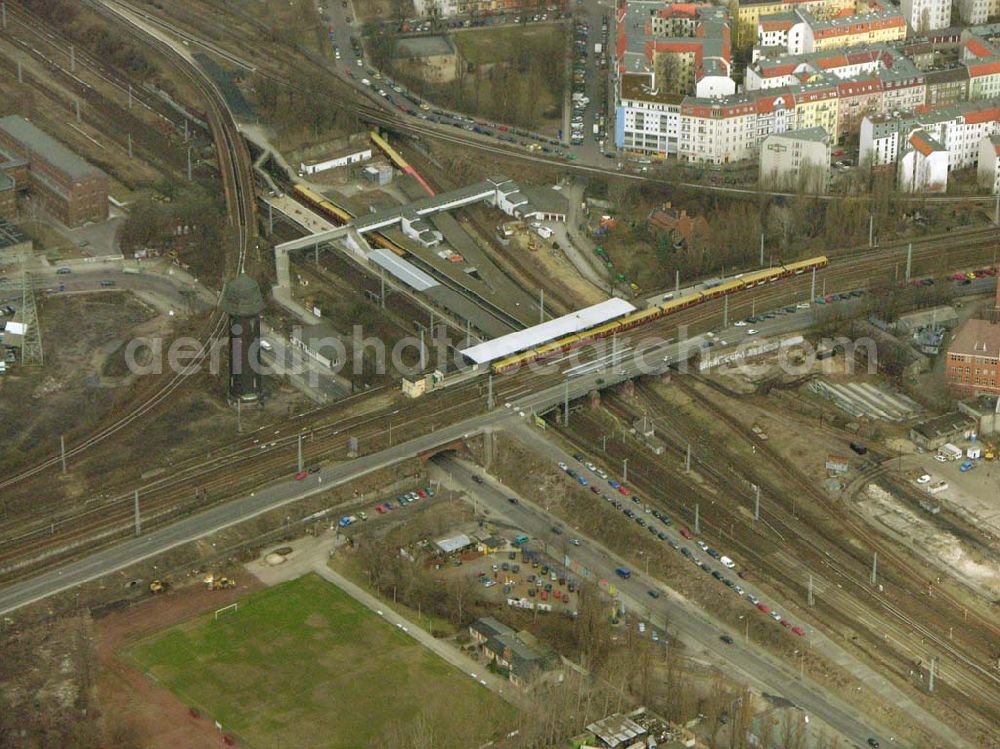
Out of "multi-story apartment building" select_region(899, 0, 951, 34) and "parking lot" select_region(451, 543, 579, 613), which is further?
"multi-story apartment building" select_region(899, 0, 951, 34)

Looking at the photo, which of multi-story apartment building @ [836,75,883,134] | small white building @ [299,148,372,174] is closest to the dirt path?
small white building @ [299,148,372,174]

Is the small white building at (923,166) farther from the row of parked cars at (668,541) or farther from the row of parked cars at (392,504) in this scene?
the row of parked cars at (392,504)

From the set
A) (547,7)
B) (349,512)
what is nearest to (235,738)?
(349,512)

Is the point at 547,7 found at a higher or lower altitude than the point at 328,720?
higher

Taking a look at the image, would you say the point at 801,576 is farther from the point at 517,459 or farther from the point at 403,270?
the point at 403,270

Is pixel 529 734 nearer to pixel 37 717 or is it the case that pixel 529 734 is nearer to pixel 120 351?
pixel 37 717

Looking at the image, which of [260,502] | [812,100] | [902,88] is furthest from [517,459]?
[902,88]

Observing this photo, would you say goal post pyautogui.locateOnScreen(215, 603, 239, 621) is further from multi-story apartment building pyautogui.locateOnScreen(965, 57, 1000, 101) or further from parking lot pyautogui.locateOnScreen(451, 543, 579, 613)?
multi-story apartment building pyautogui.locateOnScreen(965, 57, 1000, 101)
